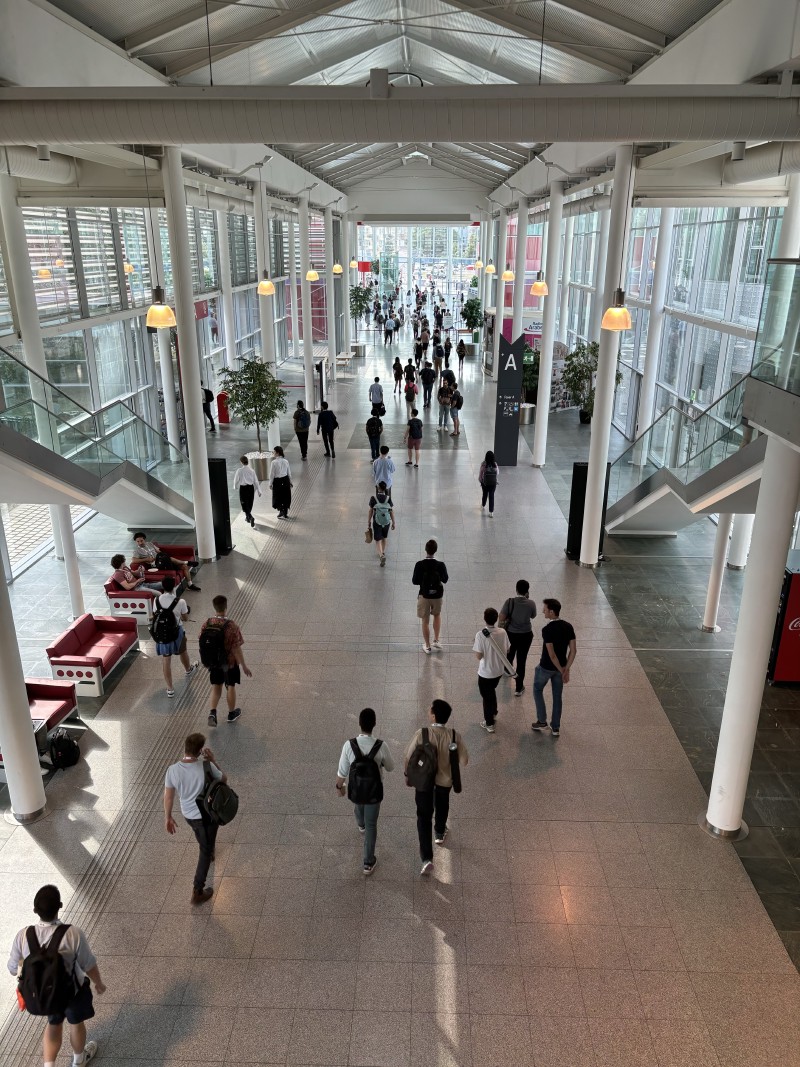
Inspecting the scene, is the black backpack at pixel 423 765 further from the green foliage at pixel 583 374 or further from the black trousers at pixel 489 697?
the green foliage at pixel 583 374

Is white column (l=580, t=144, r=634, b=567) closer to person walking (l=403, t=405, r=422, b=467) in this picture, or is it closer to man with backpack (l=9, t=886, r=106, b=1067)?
→ person walking (l=403, t=405, r=422, b=467)

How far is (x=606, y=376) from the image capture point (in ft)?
39.1

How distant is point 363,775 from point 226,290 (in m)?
19.6

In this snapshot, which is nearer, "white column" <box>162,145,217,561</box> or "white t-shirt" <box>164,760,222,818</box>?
"white t-shirt" <box>164,760,222,818</box>

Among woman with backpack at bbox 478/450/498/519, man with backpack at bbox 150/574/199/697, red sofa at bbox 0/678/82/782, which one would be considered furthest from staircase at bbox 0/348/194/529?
woman with backpack at bbox 478/450/498/519

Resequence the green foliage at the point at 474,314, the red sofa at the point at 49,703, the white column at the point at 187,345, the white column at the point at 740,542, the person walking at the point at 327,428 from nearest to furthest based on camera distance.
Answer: the red sofa at the point at 49,703
the white column at the point at 187,345
the white column at the point at 740,542
the person walking at the point at 327,428
the green foliage at the point at 474,314

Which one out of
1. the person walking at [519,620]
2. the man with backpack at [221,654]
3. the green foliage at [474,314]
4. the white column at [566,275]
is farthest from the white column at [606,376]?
the green foliage at [474,314]

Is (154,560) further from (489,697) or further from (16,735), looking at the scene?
(489,697)

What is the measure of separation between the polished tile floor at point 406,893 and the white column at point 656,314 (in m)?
9.07

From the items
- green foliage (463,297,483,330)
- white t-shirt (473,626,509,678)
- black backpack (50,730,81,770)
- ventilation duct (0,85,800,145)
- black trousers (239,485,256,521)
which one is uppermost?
ventilation duct (0,85,800,145)

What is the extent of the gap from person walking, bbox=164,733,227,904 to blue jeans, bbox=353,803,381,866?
1.10 m

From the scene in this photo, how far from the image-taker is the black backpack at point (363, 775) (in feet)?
19.4

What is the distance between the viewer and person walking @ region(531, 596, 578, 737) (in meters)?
7.73

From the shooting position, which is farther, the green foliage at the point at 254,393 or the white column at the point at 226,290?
the white column at the point at 226,290
